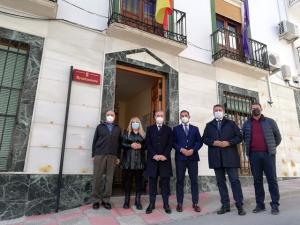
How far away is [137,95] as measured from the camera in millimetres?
8969

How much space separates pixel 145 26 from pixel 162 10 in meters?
0.58

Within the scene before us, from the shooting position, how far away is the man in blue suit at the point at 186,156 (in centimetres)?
434

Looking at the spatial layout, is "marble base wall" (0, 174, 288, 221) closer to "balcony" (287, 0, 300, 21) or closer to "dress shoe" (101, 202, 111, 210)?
"dress shoe" (101, 202, 111, 210)

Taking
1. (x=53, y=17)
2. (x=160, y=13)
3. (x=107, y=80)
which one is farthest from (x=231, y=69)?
(x=53, y=17)

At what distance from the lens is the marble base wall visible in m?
4.32

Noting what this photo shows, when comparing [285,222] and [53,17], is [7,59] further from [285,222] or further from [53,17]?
[285,222]

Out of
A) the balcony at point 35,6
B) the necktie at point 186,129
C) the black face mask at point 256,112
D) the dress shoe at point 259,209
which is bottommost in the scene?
the dress shoe at point 259,209

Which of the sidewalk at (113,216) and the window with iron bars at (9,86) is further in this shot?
the window with iron bars at (9,86)

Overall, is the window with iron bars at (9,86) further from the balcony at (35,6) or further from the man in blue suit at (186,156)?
the man in blue suit at (186,156)

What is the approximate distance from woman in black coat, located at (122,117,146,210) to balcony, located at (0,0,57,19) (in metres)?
2.78

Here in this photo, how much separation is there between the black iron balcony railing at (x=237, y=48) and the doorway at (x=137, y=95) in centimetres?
194

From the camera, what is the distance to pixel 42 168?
15.3 feet

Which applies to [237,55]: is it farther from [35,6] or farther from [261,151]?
[35,6]

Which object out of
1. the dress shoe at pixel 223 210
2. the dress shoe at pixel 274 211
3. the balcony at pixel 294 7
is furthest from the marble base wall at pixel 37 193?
the balcony at pixel 294 7
